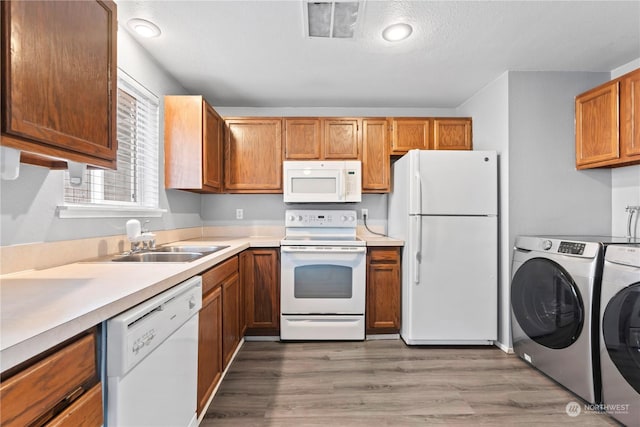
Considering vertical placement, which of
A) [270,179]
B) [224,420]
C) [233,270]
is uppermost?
[270,179]

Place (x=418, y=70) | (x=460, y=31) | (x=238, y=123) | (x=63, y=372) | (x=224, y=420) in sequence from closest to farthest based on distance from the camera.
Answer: (x=63, y=372) → (x=224, y=420) → (x=460, y=31) → (x=418, y=70) → (x=238, y=123)

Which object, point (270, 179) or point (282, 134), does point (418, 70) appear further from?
point (270, 179)

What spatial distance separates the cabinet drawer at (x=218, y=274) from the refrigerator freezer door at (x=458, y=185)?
5.10ft

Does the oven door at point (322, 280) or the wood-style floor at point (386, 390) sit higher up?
the oven door at point (322, 280)

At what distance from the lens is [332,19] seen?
1776mm

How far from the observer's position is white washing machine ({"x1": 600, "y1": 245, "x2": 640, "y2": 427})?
154 centimetres

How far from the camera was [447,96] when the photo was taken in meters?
3.05

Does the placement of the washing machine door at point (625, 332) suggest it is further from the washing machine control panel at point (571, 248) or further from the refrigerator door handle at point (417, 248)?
Answer: the refrigerator door handle at point (417, 248)

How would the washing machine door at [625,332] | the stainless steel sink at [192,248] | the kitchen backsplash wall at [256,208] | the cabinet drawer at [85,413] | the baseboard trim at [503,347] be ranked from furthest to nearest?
the kitchen backsplash wall at [256,208] < the baseboard trim at [503,347] < the stainless steel sink at [192,248] < the washing machine door at [625,332] < the cabinet drawer at [85,413]

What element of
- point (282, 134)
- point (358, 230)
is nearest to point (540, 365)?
point (358, 230)

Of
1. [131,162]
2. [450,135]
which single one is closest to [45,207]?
[131,162]

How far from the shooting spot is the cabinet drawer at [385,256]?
8.90 feet

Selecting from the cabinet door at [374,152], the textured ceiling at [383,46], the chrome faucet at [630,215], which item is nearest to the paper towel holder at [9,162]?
the textured ceiling at [383,46]

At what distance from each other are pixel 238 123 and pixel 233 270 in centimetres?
159
